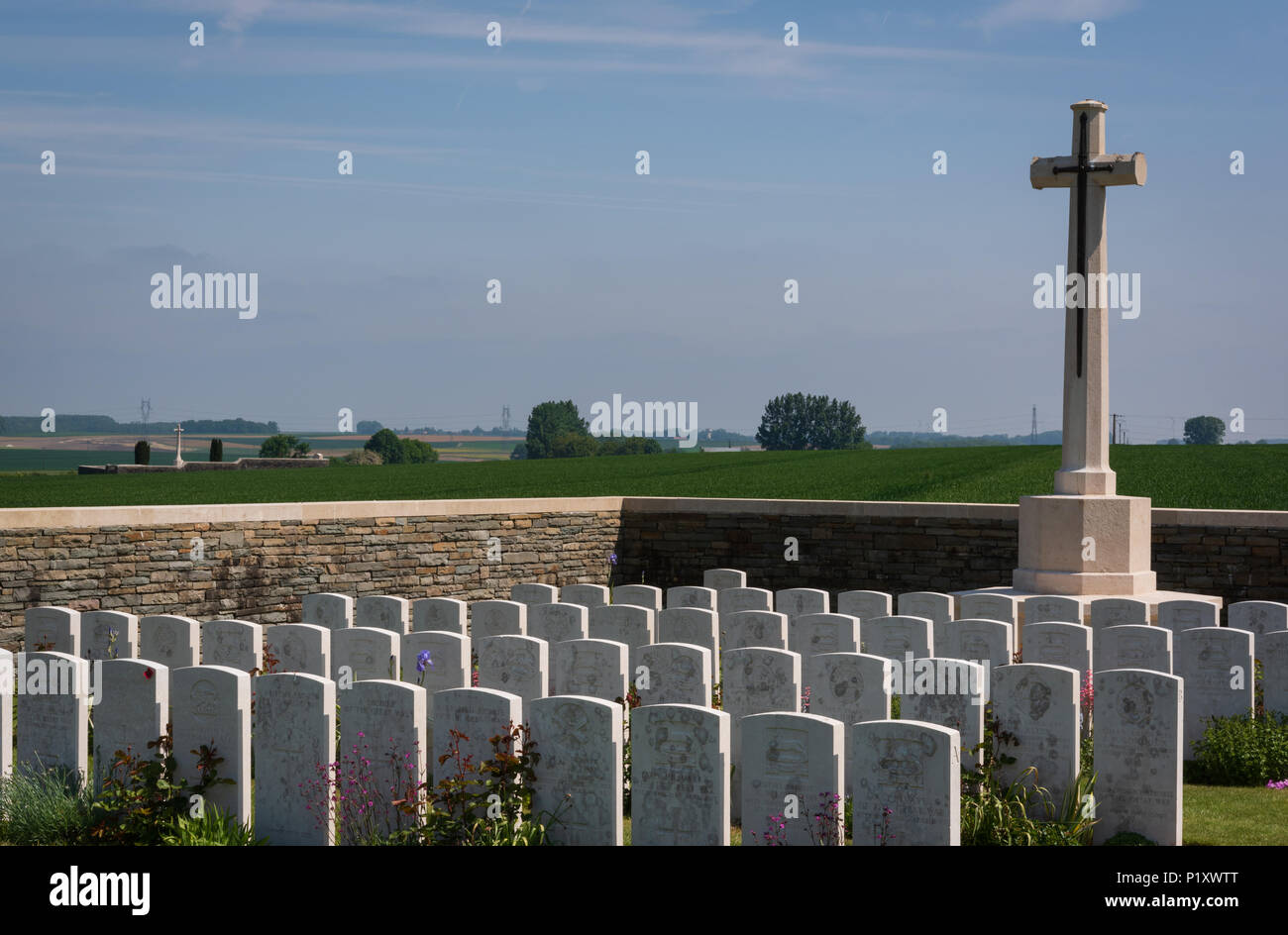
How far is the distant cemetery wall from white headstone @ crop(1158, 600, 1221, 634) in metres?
4.58

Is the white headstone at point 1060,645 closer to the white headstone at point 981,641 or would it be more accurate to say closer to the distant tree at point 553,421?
the white headstone at point 981,641

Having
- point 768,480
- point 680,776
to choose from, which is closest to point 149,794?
point 680,776

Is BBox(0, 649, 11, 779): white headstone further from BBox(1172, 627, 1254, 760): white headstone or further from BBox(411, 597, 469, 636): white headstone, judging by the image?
BBox(1172, 627, 1254, 760): white headstone

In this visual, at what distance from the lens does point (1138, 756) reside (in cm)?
682

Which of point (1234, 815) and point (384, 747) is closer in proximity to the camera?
point (384, 747)

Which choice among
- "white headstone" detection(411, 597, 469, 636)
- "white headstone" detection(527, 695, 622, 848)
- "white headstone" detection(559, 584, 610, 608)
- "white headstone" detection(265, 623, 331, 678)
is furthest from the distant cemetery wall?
"white headstone" detection(527, 695, 622, 848)

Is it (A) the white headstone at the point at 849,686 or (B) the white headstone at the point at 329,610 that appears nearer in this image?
(A) the white headstone at the point at 849,686

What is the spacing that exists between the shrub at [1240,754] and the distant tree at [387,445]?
55.6 meters

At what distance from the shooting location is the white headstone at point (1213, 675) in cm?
885

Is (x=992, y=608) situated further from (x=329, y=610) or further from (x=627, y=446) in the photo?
(x=627, y=446)

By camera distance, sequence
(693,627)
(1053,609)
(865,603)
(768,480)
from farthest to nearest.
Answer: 1. (768,480)
2. (865,603)
3. (1053,609)
4. (693,627)

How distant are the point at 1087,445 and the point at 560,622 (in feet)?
20.9

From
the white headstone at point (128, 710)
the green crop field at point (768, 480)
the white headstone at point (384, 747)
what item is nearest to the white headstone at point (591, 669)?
the white headstone at point (384, 747)
